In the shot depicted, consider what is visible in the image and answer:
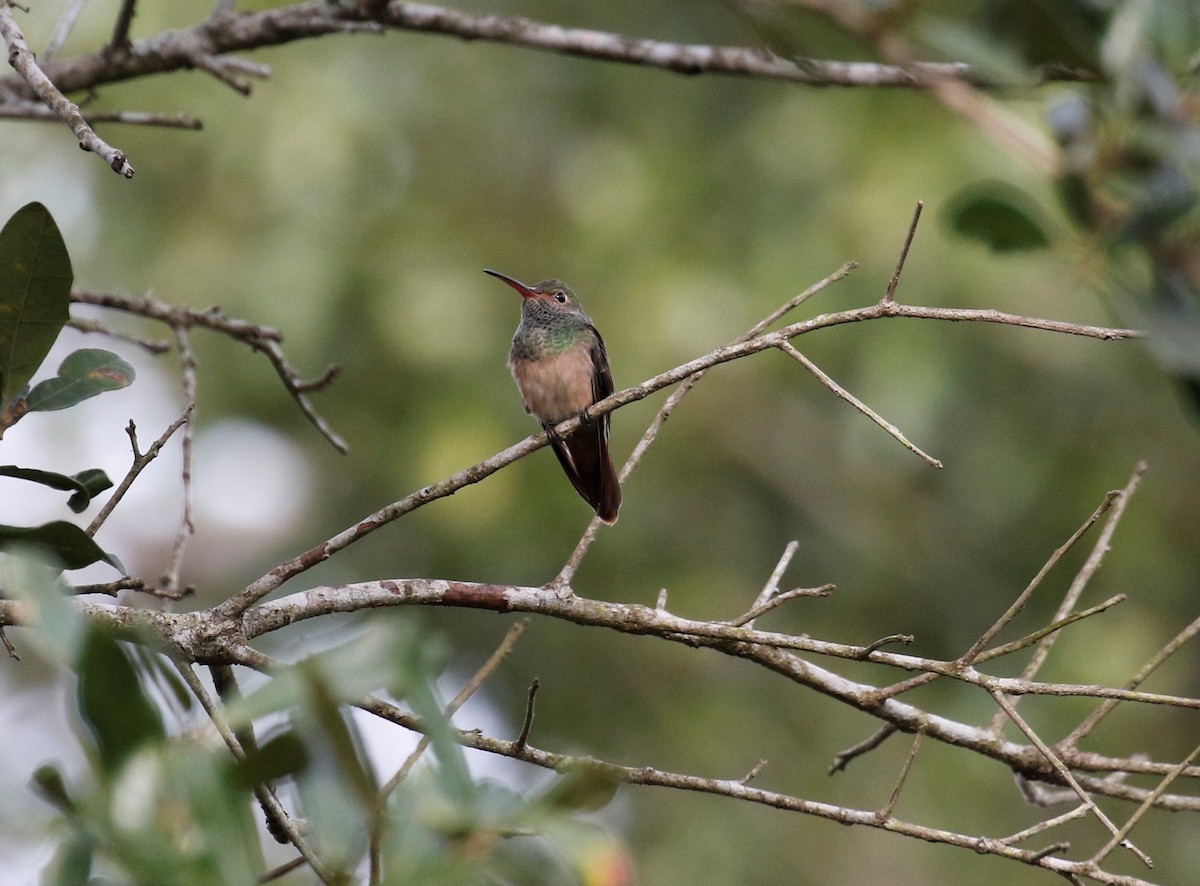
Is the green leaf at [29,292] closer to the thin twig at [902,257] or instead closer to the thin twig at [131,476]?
the thin twig at [131,476]

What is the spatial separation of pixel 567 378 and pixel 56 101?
11.3 feet

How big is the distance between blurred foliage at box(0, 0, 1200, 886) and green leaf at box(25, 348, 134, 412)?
11.5 feet

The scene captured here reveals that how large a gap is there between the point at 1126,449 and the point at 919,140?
2276mm

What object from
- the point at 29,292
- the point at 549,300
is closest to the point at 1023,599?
the point at 29,292

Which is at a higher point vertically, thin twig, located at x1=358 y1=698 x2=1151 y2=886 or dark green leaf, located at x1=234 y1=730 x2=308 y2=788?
dark green leaf, located at x1=234 y1=730 x2=308 y2=788

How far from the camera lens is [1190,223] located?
1875 mm

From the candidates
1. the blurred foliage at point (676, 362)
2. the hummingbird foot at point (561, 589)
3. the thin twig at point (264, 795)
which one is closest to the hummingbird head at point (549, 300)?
the blurred foliage at point (676, 362)

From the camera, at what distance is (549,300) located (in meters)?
6.08

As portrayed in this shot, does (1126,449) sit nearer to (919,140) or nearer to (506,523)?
(919,140)

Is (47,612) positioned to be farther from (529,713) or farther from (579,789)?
(529,713)

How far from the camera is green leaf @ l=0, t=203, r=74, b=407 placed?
85.7 inches

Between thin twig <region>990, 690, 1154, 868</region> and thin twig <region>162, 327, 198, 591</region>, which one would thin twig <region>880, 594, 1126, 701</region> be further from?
thin twig <region>162, 327, 198, 591</region>

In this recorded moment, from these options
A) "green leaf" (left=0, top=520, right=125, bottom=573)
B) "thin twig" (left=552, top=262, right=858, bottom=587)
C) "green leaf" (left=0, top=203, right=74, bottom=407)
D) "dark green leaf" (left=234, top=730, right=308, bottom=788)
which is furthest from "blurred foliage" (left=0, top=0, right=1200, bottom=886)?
"dark green leaf" (left=234, top=730, right=308, bottom=788)

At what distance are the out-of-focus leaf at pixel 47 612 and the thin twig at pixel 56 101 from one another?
0.88 m
